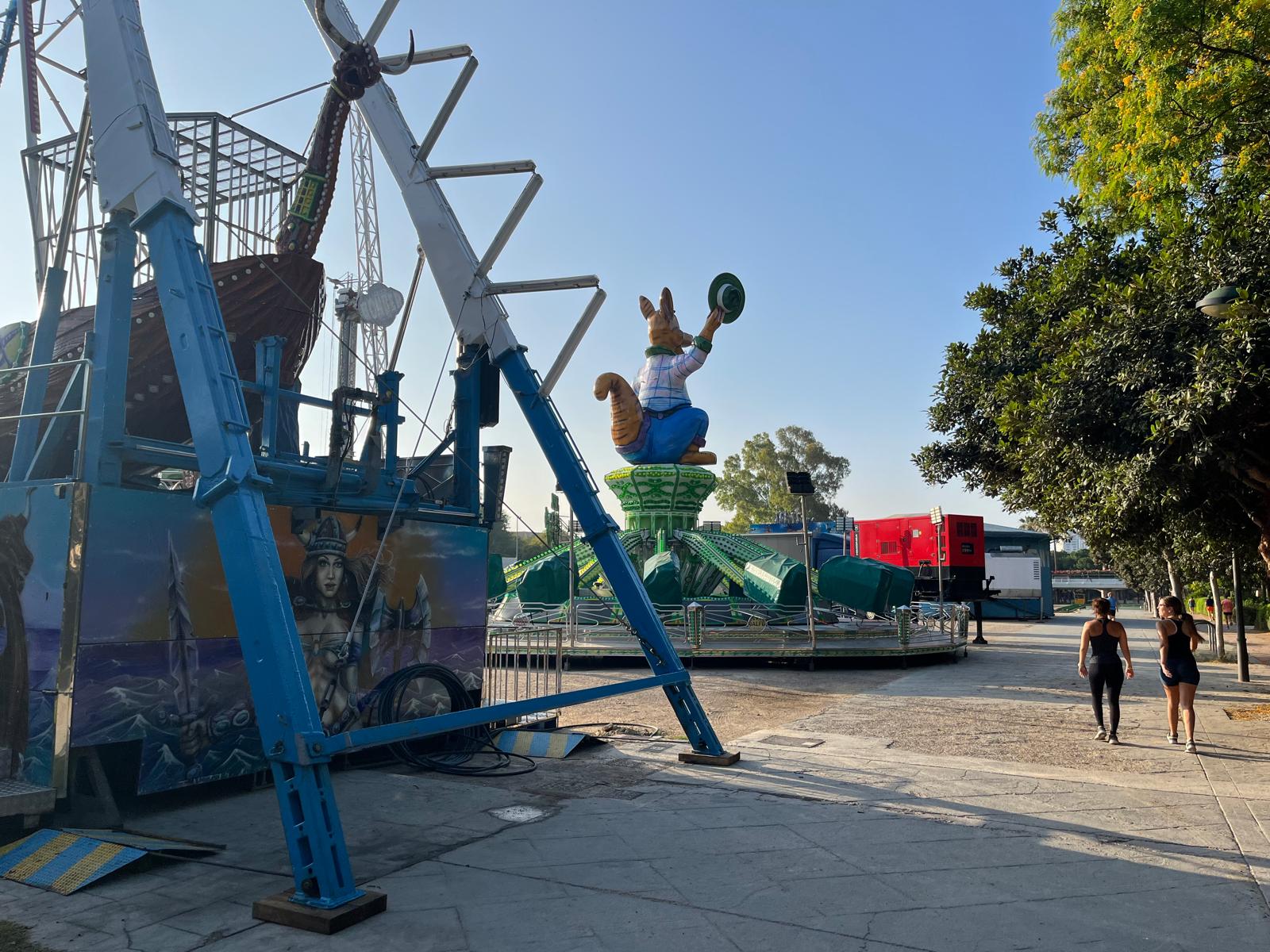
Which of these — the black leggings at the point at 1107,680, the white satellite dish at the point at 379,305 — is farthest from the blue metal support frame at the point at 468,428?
the black leggings at the point at 1107,680

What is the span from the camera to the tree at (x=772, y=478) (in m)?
68.3

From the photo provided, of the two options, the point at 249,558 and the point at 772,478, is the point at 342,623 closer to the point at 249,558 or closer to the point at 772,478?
the point at 249,558

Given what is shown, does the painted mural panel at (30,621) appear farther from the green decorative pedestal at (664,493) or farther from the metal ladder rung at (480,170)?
the green decorative pedestal at (664,493)

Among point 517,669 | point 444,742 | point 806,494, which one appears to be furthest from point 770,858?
point 806,494

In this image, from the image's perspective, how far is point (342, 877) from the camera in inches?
201

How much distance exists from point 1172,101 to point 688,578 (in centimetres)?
1800

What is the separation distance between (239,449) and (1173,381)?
957cm

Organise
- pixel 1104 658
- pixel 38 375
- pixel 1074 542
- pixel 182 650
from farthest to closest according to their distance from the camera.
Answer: pixel 1074 542 → pixel 1104 658 → pixel 38 375 → pixel 182 650

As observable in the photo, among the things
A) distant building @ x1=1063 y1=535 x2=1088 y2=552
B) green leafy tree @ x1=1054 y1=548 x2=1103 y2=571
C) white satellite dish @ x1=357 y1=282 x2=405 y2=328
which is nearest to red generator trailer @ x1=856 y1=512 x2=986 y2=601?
distant building @ x1=1063 y1=535 x2=1088 y2=552

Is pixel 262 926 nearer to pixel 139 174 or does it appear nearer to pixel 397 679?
pixel 397 679

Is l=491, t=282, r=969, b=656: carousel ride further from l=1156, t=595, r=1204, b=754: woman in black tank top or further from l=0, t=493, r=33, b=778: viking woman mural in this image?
l=0, t=493, r=33, b=778: viking woman mural

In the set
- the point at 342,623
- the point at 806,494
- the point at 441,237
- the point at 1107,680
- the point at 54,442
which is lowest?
the point at 1107,680

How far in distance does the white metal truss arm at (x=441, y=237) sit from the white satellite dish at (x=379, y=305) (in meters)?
1.62

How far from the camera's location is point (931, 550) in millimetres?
36000
